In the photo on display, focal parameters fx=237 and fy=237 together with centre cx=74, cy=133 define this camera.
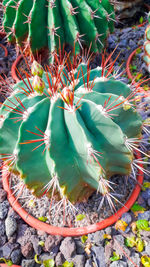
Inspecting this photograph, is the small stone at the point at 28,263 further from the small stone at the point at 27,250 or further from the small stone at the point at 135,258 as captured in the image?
the small stone at the point at 135,258

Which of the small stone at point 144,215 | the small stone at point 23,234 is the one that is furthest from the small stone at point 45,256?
the small stone at point 144,215

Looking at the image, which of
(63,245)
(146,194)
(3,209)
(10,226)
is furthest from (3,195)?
(146,194)

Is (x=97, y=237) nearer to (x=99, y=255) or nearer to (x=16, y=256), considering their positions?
(x=99, y=255)

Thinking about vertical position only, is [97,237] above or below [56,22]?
below

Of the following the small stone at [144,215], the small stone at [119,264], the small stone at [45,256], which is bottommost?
the small stone at [45,256]

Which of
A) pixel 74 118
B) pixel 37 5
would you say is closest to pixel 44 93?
pixel 74 118

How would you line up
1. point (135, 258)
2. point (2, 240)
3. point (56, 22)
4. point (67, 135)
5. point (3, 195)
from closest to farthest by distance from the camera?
point (67, 135), point (135, 258), point (2, 240), point (3, 195), point (56, 22)

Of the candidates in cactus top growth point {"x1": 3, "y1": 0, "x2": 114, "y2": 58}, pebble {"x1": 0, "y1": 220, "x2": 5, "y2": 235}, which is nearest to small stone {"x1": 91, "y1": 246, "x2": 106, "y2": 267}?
pebble {"x1": 0, "y1": 220, "x2": 5, "y2": 235}
